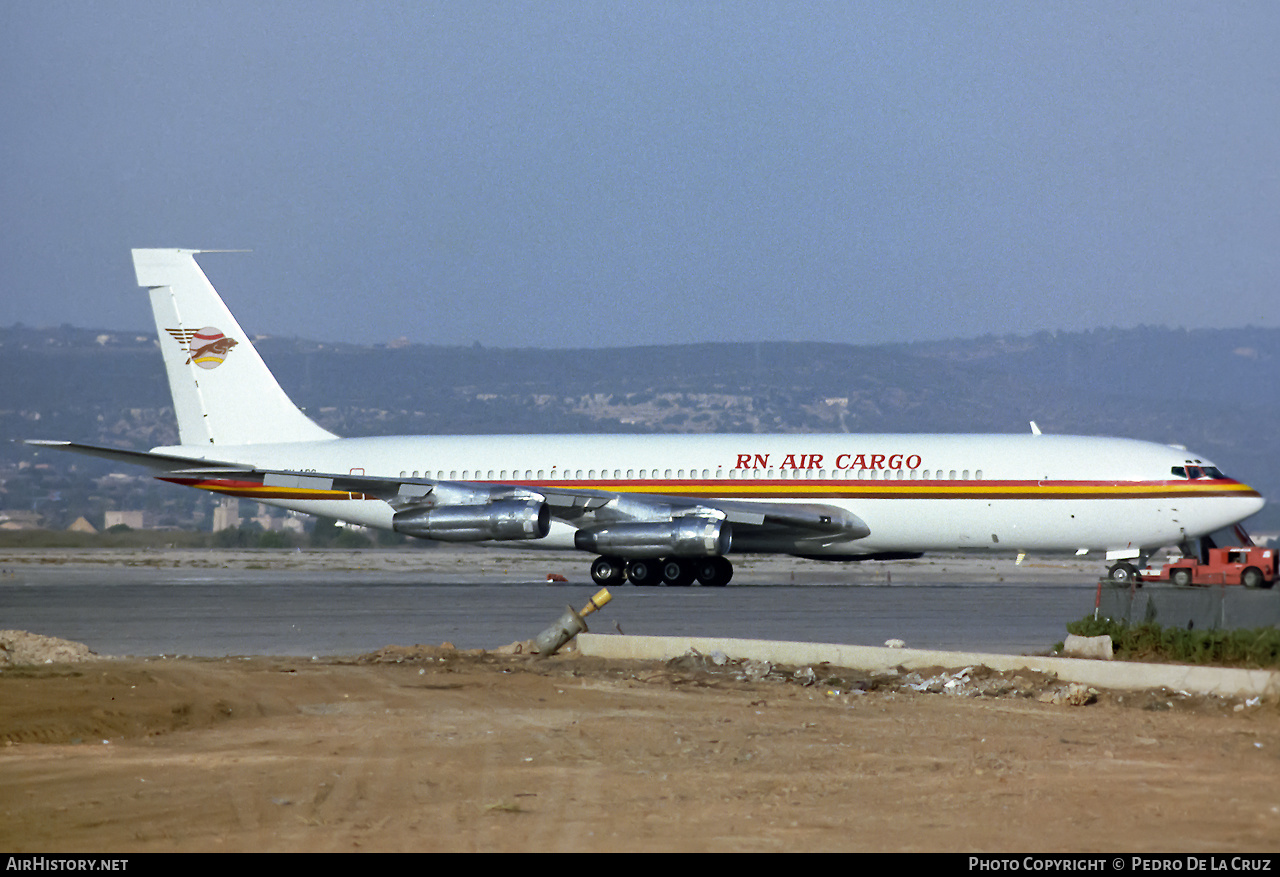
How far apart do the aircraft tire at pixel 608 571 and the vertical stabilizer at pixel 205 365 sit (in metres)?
9.90

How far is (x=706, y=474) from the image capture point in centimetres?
3244

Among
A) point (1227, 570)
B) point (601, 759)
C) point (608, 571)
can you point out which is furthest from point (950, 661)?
point (608, 571)

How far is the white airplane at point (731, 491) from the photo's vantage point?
29578mm

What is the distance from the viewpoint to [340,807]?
327 inches

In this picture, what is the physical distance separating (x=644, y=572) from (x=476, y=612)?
9.05 meters

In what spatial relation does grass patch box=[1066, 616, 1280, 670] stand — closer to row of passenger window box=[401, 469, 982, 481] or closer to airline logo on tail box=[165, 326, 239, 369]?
row of passenger window box=[401, 469, 982, 481]

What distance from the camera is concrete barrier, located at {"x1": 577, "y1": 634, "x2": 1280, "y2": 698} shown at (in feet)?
41.5

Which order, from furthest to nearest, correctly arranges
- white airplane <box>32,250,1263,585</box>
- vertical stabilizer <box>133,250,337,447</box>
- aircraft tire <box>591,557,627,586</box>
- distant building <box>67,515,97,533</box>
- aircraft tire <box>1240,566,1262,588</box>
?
distant building <box>67,515,97,533</box> < vertical stabilizer <box>133,250,337,447</box> < aircraft tire <box>591,557,627,586</box> < white airplane <box>32,250,1263,585</box> < aircraft tire <box>1240,566,1262,588</box>

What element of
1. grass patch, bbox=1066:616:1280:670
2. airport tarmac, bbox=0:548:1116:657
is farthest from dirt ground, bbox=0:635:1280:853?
airport tarmac, bbox=0:548:1116:657

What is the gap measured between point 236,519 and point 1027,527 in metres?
84.9

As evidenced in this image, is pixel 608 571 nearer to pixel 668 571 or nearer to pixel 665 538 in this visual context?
pixel 668 571

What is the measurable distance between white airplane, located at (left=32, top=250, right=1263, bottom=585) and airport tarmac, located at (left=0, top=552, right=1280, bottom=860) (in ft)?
50.6

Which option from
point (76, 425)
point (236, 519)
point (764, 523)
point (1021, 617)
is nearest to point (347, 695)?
point (1021, 617)

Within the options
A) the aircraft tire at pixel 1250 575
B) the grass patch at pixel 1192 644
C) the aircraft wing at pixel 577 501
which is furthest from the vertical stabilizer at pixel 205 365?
the grass patch at pixel 1192 644
